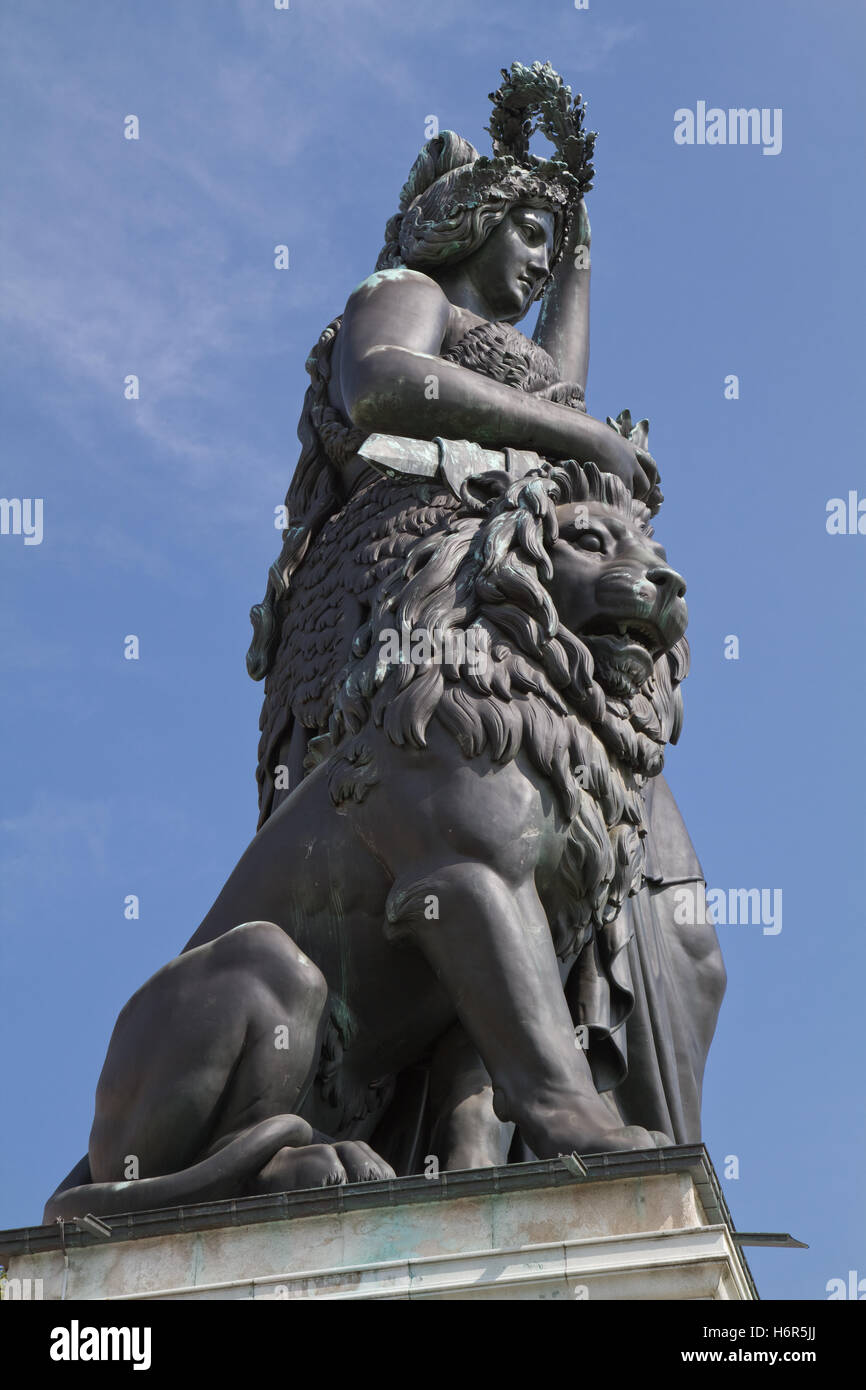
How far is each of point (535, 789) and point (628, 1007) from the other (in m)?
1.49

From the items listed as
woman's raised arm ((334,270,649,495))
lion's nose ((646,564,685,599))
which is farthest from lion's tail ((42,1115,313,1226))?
woman's raised arm ((334,270,649,495))

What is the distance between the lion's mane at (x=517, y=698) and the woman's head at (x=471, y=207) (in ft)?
7.22

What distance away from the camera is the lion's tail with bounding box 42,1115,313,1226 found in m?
8.38

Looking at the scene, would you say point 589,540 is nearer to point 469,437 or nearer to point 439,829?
point 469,437

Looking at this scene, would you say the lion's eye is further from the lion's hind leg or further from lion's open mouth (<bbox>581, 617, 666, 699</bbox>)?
the lion's hind leg

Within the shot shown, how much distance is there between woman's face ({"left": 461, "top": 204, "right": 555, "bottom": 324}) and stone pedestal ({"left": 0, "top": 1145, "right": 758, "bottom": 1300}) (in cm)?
529

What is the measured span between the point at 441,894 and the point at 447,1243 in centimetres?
150

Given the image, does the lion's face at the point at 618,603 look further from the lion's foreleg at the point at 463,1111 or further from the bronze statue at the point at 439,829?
the lion's foreleg at the point at 463,1111

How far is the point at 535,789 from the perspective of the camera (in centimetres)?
898

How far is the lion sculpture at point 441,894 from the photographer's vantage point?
854 cm

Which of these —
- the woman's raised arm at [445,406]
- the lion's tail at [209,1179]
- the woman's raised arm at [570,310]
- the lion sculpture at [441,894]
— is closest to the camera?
the lion's tail at [209,1179]

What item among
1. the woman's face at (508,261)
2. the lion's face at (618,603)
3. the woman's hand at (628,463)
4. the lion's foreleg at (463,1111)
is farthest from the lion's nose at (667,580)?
the woman's face at (508,261)
